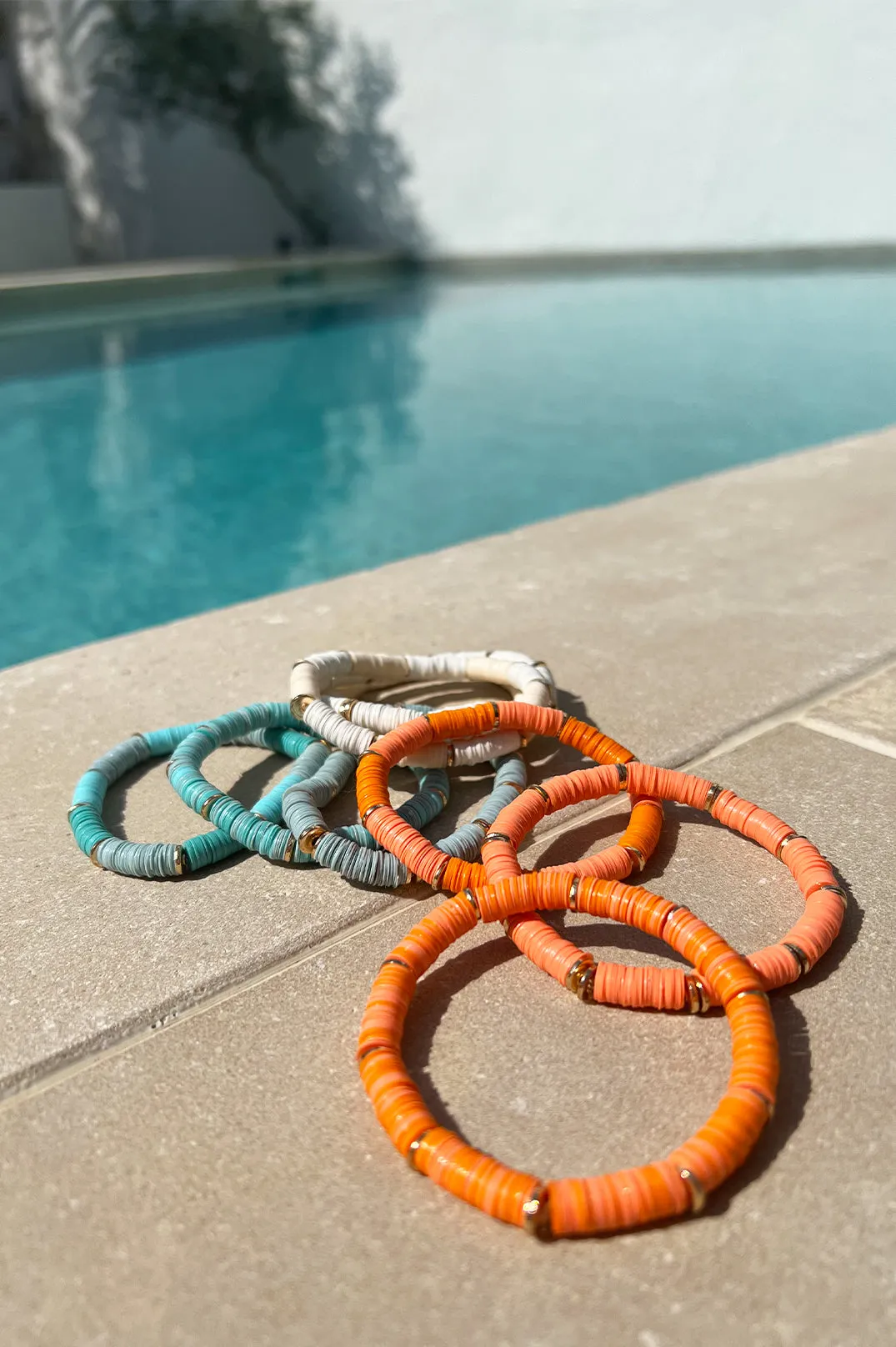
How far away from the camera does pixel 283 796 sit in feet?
5.99

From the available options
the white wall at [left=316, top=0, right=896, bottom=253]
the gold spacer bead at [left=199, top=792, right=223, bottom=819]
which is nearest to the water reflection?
the gold spacer bead at [left=199, top=792, right=223, bottom=819]

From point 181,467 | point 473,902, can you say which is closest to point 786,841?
point 473,902

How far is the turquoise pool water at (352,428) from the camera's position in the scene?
17.0 feet

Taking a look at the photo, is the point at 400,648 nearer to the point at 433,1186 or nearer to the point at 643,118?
the point at 433,1186

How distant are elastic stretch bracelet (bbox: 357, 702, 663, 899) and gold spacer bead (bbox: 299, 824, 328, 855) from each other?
0.24ft

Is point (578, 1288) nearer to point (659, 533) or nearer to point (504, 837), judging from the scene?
point (504, 837)

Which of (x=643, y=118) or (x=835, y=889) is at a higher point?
(x=643, y=118)

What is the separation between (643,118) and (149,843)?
52.6ft

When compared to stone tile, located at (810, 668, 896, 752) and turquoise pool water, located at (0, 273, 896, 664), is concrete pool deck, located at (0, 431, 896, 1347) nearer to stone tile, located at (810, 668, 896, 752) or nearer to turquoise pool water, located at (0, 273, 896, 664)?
stone tile, located at (810, 668, 896, 752)

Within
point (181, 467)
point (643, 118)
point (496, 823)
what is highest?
point (643, 118)

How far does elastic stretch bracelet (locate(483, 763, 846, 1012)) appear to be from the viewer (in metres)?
1.40

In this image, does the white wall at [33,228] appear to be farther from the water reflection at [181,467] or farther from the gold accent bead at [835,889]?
the gold accent bead at [835,889]

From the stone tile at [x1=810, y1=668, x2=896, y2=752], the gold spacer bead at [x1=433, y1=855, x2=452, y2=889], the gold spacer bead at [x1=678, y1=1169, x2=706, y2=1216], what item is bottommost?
the gold spacer bead at [x1=678, y1=1169, x2=706, y2=1216]

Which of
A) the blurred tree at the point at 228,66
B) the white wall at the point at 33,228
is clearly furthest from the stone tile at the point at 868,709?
the blurred tree at the point at 228,66
